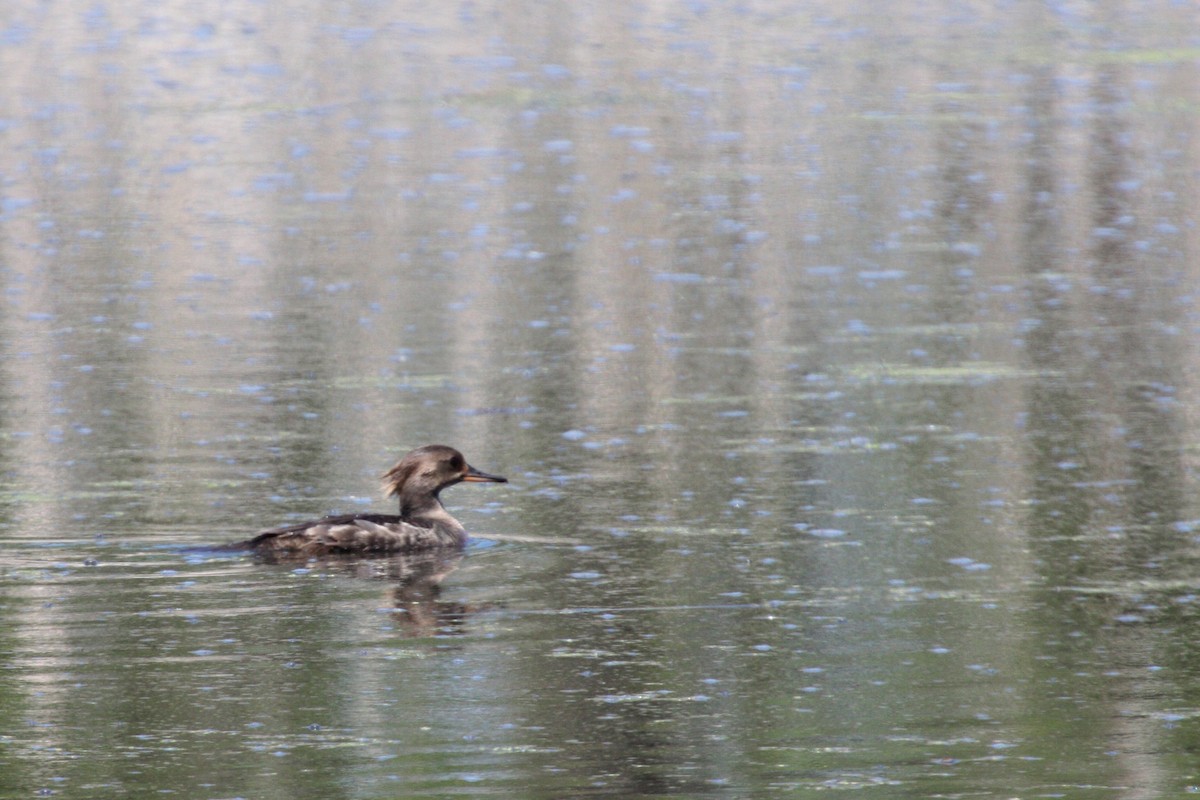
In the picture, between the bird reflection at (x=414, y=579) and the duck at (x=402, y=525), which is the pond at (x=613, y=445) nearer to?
the bird reflection at (x=414, y=579)

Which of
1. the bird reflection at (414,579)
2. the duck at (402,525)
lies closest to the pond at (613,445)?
the bird reflection at (414,579)

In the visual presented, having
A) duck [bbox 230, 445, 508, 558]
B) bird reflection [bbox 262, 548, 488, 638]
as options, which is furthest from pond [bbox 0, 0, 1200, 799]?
duck [bbox 230, 445, 508, 558]

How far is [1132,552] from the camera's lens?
498 inches

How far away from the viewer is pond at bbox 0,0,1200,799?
9375 millimetres

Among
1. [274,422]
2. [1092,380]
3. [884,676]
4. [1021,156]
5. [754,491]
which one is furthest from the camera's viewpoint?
[1021,156]

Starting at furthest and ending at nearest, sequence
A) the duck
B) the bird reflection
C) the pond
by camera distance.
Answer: the duck < the bird reflection < the pond

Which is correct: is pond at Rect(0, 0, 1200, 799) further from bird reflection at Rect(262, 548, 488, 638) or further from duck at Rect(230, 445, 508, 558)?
duck at Rect(230, 445, 508, 558)

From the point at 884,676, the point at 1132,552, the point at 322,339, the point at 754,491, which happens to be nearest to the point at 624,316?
the point at 322,339

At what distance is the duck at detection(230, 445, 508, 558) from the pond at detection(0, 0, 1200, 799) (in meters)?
0.15

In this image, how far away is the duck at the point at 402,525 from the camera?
498 inches

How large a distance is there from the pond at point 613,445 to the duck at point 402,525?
0.51 ft

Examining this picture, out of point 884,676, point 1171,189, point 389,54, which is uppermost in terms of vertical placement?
point 389,54

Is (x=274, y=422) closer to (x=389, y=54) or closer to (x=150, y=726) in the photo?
(x=150, y=726)

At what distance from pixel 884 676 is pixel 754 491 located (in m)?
4.07
